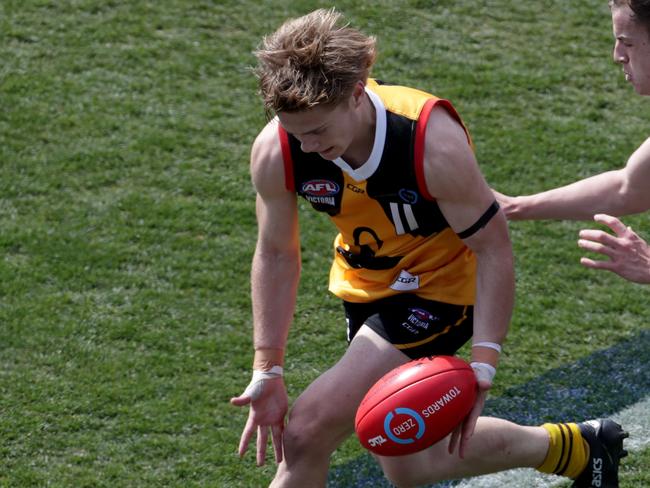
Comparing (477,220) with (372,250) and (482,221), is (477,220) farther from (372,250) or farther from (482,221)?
(372,250)

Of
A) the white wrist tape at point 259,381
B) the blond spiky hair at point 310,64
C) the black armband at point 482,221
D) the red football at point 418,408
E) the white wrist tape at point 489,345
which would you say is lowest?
the white wrist tape at point 259,381

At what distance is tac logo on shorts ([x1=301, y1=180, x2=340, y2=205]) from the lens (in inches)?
170

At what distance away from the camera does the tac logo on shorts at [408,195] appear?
13.8ft

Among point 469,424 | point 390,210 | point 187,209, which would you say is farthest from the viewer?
point 187,209

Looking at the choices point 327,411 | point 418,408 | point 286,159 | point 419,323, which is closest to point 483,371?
point 418,408

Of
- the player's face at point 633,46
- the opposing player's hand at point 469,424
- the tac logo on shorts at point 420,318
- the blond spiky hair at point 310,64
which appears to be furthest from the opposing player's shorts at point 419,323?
the player's face at point 633,46

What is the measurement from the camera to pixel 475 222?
161 inches

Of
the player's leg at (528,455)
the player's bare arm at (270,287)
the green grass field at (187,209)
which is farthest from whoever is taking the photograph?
the green grass field at (187,209)

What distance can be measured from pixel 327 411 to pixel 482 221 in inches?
33.9

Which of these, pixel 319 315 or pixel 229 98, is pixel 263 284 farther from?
pixel 229 98

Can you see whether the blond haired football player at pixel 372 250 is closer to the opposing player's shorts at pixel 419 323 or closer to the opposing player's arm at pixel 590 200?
the opposing player's shorts at pixel 419 323

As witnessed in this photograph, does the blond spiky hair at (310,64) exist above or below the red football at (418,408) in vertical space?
above

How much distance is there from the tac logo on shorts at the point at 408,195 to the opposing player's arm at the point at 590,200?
718mm

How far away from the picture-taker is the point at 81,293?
6.18 m
